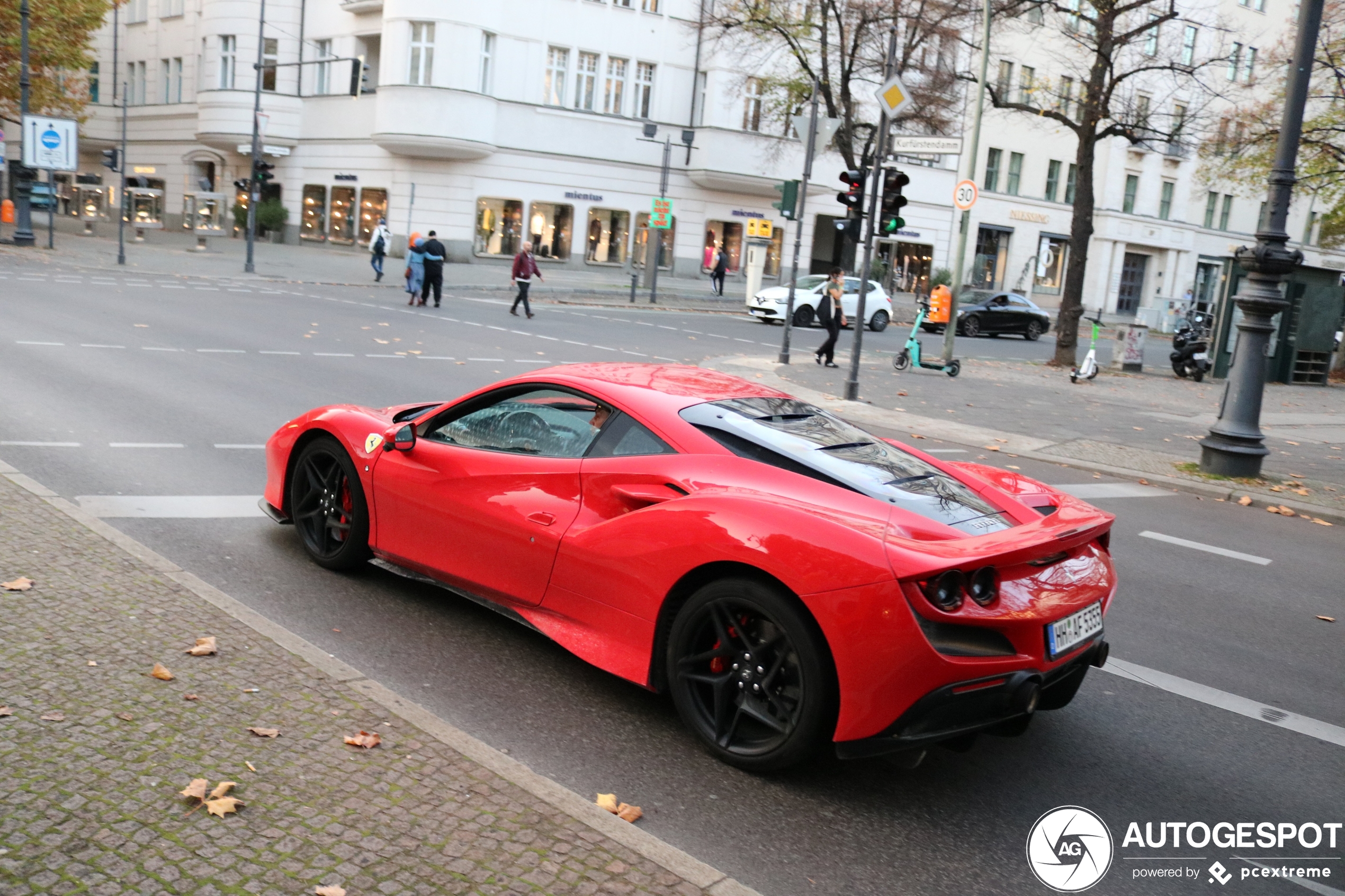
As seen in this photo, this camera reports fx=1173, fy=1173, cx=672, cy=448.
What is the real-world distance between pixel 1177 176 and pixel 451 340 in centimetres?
→ 5336

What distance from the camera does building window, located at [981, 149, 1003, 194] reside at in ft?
181

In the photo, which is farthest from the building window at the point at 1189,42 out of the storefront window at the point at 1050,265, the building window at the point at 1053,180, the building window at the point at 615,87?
the building window at the point at 615,87

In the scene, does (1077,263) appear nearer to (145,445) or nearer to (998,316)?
(998,316)

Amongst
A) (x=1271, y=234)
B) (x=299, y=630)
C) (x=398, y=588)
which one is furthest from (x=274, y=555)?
(x=1271, y=234)

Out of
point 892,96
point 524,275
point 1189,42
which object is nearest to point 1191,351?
point 892,96

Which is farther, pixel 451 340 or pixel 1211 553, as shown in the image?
pixel 451 340

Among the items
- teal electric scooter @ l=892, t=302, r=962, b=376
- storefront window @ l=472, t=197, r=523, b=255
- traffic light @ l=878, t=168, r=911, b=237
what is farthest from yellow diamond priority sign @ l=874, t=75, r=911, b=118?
storefront window @ l=472, t=197, r=523, b=255

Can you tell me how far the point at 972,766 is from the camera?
4398 mm

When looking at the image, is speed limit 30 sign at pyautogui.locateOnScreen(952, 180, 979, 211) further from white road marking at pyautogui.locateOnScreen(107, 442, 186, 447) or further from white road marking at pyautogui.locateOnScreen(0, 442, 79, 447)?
white road marking at pyautogui.locateOnScreen(0, 442, 79, 447)

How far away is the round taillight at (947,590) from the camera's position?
148 inches

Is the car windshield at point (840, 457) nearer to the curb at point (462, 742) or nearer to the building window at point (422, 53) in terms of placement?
the curb at point (462, 742)

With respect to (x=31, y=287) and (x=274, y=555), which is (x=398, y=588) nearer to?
(x=274, y=555)

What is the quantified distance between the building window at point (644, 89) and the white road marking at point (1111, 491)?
3817 centimetres

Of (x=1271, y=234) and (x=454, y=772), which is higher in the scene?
(x=1271, y=234)
